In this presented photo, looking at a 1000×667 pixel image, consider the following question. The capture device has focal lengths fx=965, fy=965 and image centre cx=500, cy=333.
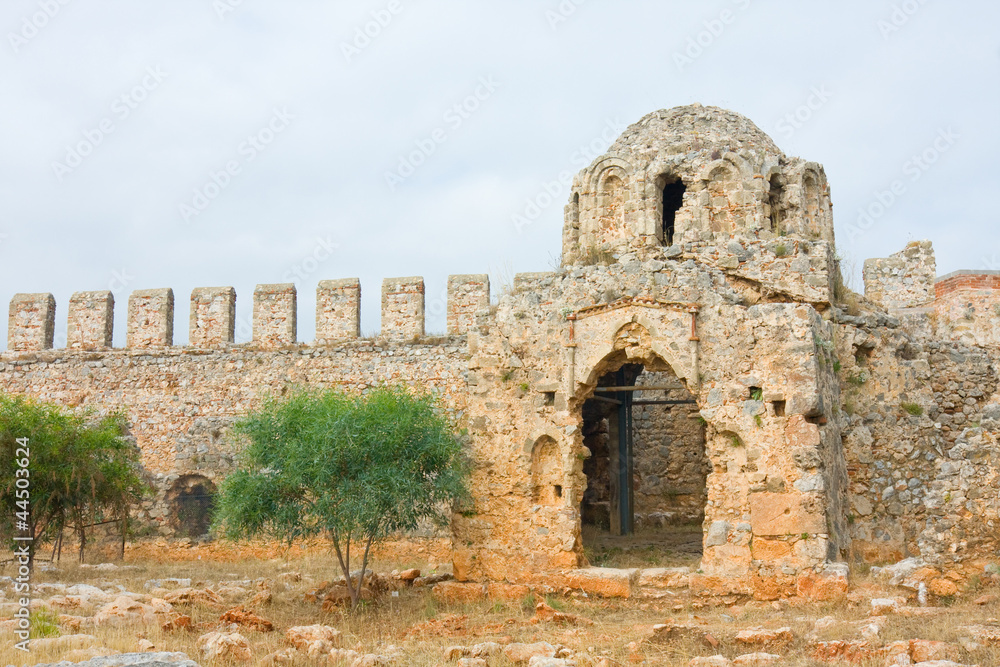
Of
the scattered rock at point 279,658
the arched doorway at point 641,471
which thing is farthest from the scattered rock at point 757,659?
the arched doorway at point 641,471

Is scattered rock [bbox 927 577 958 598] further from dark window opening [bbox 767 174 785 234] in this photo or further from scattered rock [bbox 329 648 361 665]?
dark window opening [bbox 767 174 785 234]

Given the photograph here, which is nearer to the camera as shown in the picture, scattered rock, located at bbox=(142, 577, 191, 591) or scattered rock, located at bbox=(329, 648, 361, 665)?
scattered rock, located at bbox=(329, 648, 361, 665)

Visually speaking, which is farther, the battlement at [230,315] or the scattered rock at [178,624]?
the battlement at [230,315]

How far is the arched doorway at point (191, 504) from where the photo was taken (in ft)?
66.0

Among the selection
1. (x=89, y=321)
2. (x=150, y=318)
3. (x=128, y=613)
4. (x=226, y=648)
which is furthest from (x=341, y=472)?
(x=89, y=321)

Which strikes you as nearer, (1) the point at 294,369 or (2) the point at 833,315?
(2) the point at 833,315

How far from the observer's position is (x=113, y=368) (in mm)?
21781

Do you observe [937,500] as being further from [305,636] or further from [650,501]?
[650,501]

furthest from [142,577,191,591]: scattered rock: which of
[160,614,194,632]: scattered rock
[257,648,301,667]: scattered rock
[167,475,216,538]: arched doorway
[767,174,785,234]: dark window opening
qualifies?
[767,174,785,234]: dark window opening

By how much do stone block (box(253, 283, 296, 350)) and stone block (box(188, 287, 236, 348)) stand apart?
2.46 feet

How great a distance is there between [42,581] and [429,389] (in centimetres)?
808

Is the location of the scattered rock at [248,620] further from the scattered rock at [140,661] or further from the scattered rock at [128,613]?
the scattered rock at [140,661]

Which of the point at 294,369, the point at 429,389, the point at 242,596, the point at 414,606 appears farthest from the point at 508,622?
the point at 294,369

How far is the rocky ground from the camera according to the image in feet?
28.0
